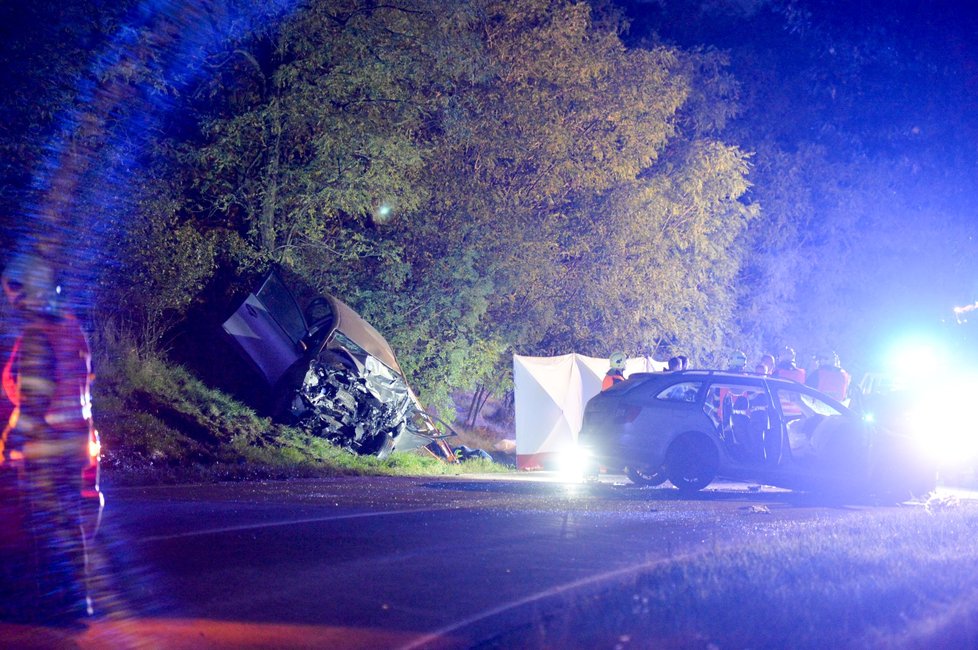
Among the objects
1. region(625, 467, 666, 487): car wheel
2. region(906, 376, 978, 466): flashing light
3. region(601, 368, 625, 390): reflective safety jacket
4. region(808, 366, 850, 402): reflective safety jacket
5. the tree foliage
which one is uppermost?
the tree foliage

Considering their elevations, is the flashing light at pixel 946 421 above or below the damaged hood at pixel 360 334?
below

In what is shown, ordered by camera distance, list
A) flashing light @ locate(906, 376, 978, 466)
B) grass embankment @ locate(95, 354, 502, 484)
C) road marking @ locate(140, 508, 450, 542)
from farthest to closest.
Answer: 1. grass embankment @ locate(95, 354, 502, 484)
2. flashing light @ locate(906, 376, 978, 466)
3. road marking @ locate(140, 508, 450, 542)

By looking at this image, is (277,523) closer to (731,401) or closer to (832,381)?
(731,401)

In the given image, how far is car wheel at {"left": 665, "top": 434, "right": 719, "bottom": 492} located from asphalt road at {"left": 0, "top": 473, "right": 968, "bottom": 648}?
1.98ft

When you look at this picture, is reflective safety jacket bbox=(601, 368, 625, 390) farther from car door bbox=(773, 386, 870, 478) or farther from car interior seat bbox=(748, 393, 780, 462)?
car door bbox=(773, 386, 870, 478)

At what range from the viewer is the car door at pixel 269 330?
18797 mm

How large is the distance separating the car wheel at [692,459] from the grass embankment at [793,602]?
548cm

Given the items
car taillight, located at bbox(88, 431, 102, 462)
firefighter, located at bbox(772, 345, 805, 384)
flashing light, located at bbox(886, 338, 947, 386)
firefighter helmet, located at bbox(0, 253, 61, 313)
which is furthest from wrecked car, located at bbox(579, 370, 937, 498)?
firefighter helmet, located at bbox(0, 253, 61, 313)

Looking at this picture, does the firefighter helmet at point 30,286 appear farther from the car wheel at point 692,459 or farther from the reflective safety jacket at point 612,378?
the reflective safety jacket at point 612,378

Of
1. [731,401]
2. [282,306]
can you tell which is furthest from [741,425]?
[282,306]

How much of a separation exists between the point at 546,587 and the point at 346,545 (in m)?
2.22

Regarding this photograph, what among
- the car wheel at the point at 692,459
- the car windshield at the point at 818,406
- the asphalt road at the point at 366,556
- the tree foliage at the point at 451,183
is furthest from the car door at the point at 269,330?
the car windshield at the point at 818,406

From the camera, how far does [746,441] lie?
1434 cm

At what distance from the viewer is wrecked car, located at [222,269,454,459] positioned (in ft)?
59.8
